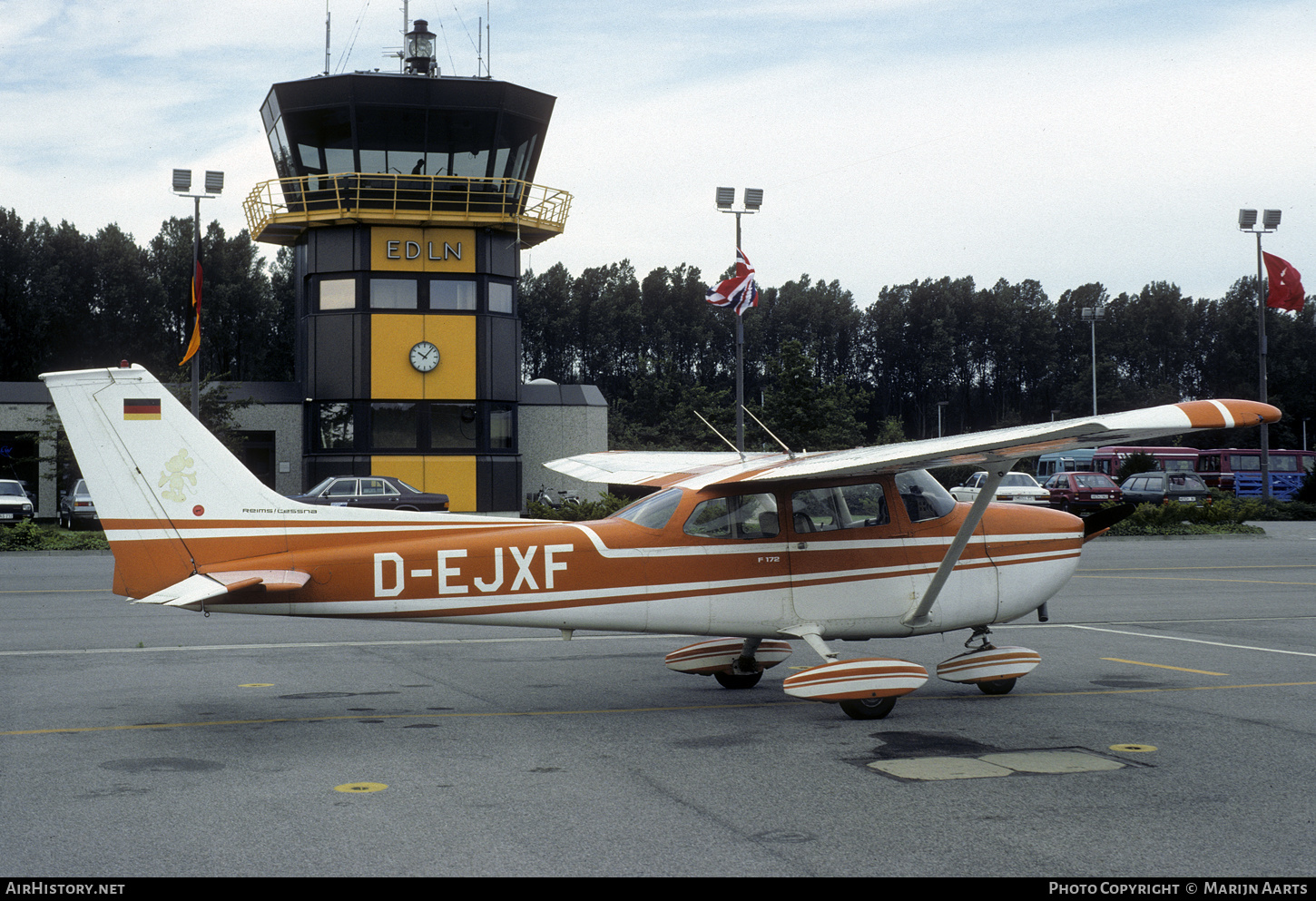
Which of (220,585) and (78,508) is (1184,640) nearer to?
(220,585)

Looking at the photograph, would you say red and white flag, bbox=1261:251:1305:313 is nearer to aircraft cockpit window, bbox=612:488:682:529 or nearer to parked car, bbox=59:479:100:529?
aircraft cockpit window, bbox=612:488:682:529

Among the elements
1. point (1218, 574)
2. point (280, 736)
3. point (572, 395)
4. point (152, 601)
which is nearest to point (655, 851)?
point (280, 736)

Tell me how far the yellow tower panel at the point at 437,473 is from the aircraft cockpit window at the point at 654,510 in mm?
30201

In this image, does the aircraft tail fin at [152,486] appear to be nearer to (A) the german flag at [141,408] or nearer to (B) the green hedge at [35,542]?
(A) the german flag at [141,408]

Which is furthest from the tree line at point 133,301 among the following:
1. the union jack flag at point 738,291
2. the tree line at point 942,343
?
the union jack flag at point 738,291

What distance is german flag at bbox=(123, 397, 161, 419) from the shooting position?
8.17 m

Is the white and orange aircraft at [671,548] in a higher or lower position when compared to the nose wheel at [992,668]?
higher

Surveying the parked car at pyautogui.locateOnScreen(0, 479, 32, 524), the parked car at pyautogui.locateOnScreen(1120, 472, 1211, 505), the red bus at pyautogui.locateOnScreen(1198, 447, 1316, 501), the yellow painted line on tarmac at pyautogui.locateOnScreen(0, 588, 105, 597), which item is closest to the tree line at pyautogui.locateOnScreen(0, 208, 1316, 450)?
the red bus at pyautogui.locateOnScreen(1198, 447, 1316, 501)

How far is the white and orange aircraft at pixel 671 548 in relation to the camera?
318 inches

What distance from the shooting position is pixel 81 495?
1367 inches

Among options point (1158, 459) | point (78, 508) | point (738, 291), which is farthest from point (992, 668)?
point (1158, 459)
